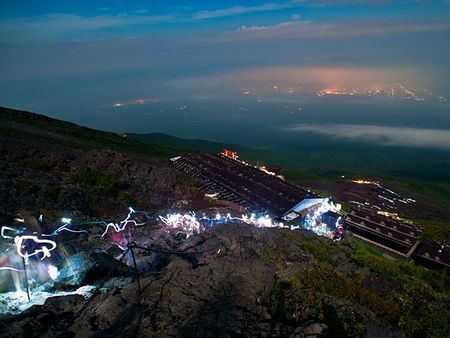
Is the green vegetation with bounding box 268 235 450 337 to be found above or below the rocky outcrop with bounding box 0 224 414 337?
below

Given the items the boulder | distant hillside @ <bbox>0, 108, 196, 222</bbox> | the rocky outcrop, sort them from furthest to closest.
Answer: distant hillside @ <bbox>0, 108, 196, 222</bbox>
the boulder
the rocky outcrop

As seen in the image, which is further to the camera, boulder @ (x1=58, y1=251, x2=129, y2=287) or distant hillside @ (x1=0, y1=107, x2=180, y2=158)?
distant hillside @ (x1=0, y1=107, x2=180, y2=158)

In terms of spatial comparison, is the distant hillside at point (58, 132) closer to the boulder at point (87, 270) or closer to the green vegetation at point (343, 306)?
the boulder at point (87, 270)

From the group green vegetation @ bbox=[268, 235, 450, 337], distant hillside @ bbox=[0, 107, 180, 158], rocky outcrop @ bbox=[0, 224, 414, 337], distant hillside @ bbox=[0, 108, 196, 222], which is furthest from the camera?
distant hillside @ bbox=[0, 107, 180, 158]

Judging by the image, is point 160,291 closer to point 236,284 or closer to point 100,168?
point 236,284

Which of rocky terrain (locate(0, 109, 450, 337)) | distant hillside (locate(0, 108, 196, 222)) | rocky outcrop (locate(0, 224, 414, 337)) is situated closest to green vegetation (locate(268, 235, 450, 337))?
rocky terrain (locate(0, 109, 450, 337))

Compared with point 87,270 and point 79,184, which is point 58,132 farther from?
point 87,270

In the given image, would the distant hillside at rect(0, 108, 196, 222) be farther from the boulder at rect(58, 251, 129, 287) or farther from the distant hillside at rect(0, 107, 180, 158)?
the distant hillside at rect(0, 107, 180, 158)

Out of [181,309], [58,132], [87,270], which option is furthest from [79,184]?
[58,132]

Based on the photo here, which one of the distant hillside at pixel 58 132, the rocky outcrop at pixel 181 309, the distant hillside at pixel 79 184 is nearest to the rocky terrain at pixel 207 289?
the rocky outcrop at pixel 181 309

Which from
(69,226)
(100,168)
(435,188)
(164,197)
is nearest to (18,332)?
(69,226)

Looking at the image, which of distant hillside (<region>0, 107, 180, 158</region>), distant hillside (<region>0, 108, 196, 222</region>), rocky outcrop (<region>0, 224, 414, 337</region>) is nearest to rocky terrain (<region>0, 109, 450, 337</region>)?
rocky outcrop (<region>0, 224, 414, 337</region>)
